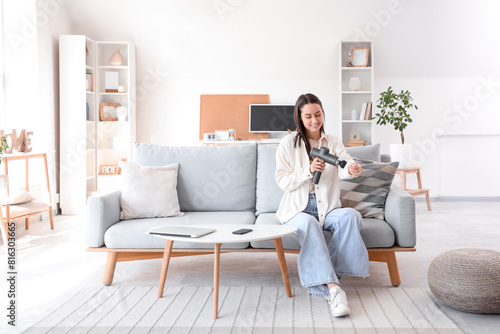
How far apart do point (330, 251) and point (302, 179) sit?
42 cm

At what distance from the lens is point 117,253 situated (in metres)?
2.83

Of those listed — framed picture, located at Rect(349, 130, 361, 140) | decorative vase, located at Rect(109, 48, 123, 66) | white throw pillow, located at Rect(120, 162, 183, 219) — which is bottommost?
white throw pillow, located at Rect(120, 162, 183, 219)

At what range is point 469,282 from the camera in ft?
7.58

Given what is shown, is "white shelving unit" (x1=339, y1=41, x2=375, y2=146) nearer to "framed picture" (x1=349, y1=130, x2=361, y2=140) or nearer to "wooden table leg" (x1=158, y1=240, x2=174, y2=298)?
"framed picture" (x1=349, y1=130, x2=361, y2=140)

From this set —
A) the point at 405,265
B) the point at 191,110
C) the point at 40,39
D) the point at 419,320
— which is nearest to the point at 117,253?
the point at 419,320

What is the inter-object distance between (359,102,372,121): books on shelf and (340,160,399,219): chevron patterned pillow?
302cm

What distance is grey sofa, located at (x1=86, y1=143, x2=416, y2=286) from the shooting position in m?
2.72

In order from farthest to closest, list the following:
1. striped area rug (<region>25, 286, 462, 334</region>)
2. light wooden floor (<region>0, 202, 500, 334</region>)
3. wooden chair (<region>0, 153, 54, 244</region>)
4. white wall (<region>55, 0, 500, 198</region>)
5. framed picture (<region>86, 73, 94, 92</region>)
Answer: white wall (<region>55, 0, 500, 198</region>) → framed picture (<region>86, 73, 94, 92</region>) → wooden chair (<region>0, 153, 54, 244</region>) → light wooden floor (<region>0, 202, 500, 334</region>) → striped area rug (<region>25, 286, 462, 334</region>)

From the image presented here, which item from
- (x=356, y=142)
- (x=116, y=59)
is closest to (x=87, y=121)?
(x=116, y=59)

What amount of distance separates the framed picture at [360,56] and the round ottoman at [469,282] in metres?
3.93

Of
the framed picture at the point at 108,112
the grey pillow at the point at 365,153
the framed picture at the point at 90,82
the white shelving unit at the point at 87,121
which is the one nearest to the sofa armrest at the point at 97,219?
the grey pillow at the point at 365,153

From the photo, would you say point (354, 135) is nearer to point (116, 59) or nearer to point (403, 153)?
point (403, 153)

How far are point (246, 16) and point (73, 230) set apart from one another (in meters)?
3.26

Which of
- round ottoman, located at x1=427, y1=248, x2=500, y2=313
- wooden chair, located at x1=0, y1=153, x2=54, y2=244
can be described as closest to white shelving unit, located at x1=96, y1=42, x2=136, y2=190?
wooden chair, located at x1=0, y1=153, x2=54, y2=244
